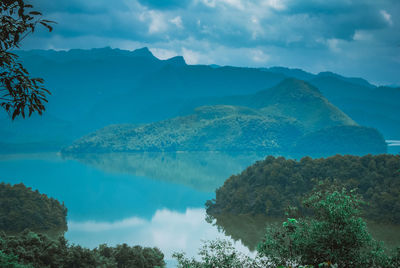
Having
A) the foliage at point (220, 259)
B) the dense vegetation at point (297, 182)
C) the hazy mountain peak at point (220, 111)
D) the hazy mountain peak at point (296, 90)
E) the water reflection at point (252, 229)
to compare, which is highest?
the hazy mountain peak at point (296, 90)

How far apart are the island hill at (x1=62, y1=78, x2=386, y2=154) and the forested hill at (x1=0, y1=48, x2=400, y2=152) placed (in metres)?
34.7

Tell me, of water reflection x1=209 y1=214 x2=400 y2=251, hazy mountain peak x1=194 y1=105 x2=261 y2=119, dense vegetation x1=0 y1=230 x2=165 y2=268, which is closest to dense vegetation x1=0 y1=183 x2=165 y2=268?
dense vegetation x1=0 y1=230 x2=165 y2=268

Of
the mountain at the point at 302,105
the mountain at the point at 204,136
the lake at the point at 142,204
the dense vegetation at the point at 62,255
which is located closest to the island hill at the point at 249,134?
the mountain at the point at 204,136

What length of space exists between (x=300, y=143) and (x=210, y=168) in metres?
38.7

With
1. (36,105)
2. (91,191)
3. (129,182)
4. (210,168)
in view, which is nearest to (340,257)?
(36,105)

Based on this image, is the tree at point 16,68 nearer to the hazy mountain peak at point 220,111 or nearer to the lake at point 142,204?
the lake at point 142,204

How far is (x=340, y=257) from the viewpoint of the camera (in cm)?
742

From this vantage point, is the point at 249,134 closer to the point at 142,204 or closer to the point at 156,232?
the point at 142,204

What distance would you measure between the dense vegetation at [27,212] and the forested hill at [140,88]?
118 m

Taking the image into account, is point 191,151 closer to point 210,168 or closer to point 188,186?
point 210,168

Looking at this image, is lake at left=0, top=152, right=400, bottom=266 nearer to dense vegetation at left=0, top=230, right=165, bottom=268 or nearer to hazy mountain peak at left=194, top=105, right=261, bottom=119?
dense vegetation at left=0, top=230, right=165, bottom=268

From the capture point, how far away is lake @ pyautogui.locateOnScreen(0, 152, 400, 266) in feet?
73.8

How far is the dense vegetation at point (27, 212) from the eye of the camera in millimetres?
21656

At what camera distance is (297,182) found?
27203 mm
